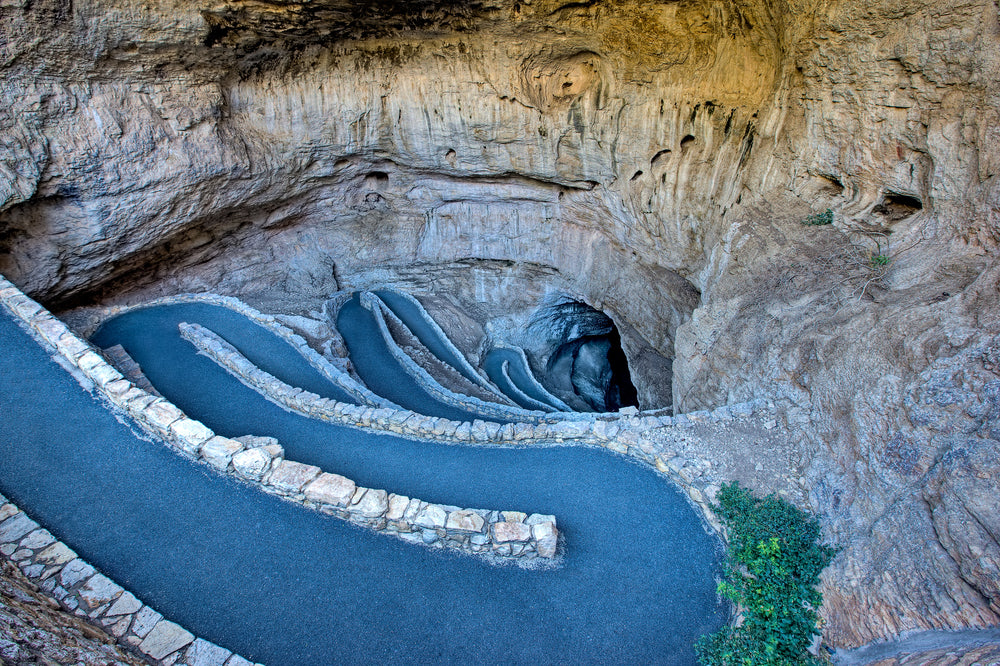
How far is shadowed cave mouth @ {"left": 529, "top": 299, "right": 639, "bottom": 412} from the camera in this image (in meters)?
20.3

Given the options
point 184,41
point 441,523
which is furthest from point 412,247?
point 441,523

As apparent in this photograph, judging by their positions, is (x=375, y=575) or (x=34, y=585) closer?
(x=34, y=585)

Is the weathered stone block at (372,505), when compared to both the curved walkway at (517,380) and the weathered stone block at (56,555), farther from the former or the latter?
the curved walkway at (517,380)

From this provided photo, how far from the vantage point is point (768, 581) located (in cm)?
558

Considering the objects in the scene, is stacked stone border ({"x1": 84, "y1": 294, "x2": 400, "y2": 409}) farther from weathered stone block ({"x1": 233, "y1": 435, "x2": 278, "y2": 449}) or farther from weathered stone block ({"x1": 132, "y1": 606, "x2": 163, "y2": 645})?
weathered stone block ({"x1": 132, "y1": 606, "x2": 163, "y2": 645})

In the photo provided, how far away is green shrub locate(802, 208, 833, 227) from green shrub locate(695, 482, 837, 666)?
223 inches

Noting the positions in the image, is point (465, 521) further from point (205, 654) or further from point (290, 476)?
point (205, 654)

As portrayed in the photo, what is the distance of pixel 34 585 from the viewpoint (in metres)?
4.97

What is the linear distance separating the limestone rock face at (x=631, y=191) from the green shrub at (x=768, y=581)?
273 millimetres

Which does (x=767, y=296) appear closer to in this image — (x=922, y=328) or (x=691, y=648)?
(x=922, y=328)

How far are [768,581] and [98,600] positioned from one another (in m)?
7.50

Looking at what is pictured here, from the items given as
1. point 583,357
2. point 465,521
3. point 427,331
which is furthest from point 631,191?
point 465,521

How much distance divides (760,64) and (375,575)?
12022 millimetres

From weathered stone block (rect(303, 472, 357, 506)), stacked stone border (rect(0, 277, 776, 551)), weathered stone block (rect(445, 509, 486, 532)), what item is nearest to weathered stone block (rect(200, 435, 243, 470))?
stacked stone border (rect(0, 277, 776, 551))
